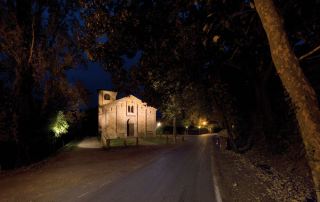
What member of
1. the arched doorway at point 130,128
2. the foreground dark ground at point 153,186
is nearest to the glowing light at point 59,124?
the foreground dark ground at point 153,186

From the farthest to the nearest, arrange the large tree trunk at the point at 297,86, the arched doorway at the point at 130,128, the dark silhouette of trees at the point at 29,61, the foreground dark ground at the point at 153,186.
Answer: the arched doorway at the point at 130,128
the dark silhouette of trees at the point at 29,61
the foreground dark ground at the point at 153,186
the large tree trunk at the point at 297,86

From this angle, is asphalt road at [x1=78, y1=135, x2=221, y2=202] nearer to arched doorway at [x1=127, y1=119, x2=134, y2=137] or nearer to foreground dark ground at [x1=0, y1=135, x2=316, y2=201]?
foreground dark ground at [x1=0, y1=135, x2=316, y2=201]

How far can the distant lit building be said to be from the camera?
49.7 m

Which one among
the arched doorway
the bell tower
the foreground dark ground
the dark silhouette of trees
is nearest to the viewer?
the foreground dark ground

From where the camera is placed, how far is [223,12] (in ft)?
34.0

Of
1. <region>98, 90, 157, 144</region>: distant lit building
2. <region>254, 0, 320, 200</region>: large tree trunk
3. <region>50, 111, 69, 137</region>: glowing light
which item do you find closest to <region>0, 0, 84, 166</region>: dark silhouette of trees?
<region>50, 111, 69, 137</region>: glowing light

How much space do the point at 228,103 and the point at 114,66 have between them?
14.1 m

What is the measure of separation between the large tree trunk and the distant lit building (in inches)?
1713

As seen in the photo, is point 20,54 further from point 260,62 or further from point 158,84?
point 260,62

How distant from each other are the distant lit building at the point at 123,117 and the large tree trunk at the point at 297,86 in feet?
143

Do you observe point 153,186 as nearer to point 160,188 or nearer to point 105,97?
point 160,188

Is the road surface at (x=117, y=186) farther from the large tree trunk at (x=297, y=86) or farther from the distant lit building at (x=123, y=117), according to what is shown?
the distant lit building at (x=123, y=117)

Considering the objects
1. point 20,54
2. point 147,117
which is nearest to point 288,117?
point 20,54

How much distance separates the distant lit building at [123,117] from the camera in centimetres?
4972
